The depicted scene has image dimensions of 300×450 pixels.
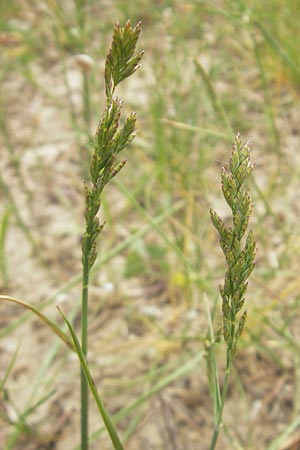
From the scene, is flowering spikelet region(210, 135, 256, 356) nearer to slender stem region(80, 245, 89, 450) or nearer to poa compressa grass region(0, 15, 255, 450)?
poa compressa grass region(0, 15, 255, 450)

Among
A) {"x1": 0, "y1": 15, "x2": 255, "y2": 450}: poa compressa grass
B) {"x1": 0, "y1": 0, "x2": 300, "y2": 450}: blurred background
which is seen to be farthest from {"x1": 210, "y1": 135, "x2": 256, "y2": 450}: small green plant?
{"x1": 0, "y1": 0, "x2": 300, "y2": 450}: blurred background

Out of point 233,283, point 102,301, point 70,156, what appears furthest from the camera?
point 70,156

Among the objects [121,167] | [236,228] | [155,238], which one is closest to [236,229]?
[236,228]

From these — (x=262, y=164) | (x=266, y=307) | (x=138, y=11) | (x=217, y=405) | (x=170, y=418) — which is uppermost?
(x=138, y=11)

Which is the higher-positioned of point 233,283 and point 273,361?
point 273,361

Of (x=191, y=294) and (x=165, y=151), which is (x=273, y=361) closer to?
(x=191, y=294)

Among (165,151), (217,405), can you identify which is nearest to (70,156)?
(165,151)

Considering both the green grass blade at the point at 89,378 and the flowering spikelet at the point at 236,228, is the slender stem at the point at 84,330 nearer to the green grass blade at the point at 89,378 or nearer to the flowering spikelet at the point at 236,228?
the green grass blade at the point at 89,378

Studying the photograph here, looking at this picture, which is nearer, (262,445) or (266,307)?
(262,445)

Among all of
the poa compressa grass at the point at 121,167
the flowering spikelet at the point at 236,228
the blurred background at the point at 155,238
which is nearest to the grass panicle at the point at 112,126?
the poa compressa grass at the point at 121,167
